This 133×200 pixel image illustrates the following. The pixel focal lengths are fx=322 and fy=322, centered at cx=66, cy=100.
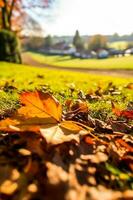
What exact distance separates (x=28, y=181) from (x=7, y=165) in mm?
195

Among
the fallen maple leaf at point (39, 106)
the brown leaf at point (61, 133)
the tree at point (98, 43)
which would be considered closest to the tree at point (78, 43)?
the tree at point (98, 43)

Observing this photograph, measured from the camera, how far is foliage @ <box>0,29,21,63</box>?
72.0ft

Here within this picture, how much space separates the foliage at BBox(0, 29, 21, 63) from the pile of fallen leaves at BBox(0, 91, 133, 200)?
66.5ft

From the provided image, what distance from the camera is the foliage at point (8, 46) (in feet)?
72.0

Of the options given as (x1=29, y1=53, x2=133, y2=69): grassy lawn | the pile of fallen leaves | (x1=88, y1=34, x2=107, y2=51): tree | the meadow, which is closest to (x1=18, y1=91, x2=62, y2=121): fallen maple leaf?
the pile of fallen leaves

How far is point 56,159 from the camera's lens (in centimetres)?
187

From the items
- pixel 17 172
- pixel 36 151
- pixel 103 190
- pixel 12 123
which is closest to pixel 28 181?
pixel 17 172

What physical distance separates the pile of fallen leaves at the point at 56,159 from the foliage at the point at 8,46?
20280 millimetres

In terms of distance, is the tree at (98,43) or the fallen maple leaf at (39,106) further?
the tree at (98,43)

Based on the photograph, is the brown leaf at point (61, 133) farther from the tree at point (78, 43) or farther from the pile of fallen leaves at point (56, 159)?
the tree at point (78, 43)

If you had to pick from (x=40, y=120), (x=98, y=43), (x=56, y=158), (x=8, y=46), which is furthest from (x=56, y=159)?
(x=98, y=43)

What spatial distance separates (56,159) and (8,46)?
842 inches

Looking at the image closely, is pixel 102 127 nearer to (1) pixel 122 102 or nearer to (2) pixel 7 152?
(2) pixel 7 152

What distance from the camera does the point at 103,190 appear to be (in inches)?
68.0
